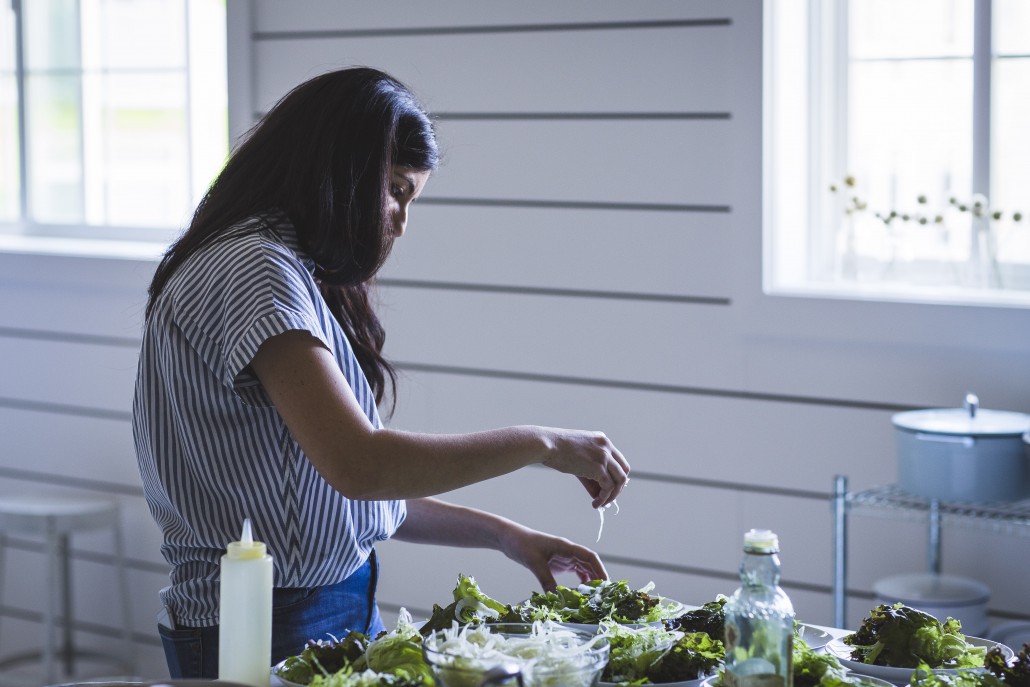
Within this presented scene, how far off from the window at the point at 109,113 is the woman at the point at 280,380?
207 centimetres

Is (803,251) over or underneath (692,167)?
underneath

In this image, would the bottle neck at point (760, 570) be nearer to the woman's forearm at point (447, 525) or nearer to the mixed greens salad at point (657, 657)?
the mixed greens salad at point (657, 657)

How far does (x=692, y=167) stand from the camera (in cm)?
260

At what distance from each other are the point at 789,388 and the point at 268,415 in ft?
4.54

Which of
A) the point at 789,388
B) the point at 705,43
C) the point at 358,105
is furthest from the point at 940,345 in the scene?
the point at 358,105

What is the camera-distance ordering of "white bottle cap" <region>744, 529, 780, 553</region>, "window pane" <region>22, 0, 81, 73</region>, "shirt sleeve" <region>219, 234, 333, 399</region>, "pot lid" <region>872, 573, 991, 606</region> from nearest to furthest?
"white bottle cap" <region>744, 529, 780, 553</region> → "shirt sleeve" <region>219, 234, 333, 399</region> → "pot lid" <region>872, 573, 991, 606</region> → "window pane" <region>22, 0, 81, 73</region>

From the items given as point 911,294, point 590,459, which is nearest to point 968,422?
point 911,294

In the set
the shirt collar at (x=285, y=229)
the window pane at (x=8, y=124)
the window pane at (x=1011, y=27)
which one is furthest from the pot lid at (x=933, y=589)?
the window pane at (x=8, y=124)

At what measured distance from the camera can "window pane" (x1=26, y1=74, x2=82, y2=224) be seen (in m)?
3.71

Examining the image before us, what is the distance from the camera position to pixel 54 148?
376cm

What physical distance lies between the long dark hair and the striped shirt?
0.11 ft

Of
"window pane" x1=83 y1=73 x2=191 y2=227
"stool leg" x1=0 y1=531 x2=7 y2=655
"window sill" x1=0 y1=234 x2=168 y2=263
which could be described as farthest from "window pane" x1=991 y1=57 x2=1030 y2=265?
"stool leg" x1=0 y1=531 x2=7 y2=655

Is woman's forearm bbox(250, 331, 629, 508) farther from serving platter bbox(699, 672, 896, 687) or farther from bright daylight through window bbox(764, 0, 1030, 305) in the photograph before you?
bright daylight through window bbox(764, 0, 1030, 305)

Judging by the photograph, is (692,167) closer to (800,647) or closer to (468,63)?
(468,63)
